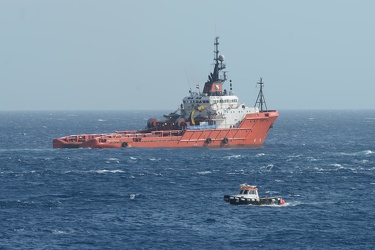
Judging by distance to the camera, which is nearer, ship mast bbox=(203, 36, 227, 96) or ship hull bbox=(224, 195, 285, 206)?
ship hull bbox=(224, 195, 285, 206)

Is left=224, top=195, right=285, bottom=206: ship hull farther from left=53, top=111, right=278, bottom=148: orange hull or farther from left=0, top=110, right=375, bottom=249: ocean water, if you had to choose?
left=53, top=111, right=278, bottom=148: orange hull

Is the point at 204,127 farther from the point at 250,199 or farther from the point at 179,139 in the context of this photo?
the point at 250,199

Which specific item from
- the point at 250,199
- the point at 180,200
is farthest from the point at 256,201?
the point at 180,200

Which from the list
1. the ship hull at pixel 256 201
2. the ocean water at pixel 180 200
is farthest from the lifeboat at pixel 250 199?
the ocean water at pixel 180 200

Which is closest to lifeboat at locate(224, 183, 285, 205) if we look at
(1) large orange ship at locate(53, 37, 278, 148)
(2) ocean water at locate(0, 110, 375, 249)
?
(2) ocean water at locate(0, 110, 375, 249)

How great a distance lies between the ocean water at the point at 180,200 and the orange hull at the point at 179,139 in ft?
13.1

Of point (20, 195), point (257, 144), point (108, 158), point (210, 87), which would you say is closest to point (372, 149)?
point (257, 144)

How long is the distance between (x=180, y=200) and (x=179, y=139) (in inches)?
2383

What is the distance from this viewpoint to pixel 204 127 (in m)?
152

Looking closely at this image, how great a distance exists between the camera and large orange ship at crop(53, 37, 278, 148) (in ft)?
496

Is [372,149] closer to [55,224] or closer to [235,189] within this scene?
[235,189]

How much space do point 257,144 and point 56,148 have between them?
38851mm

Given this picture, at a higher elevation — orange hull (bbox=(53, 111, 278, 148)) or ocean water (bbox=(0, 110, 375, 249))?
orange hull (bbox=(53, 111, 278, 148))

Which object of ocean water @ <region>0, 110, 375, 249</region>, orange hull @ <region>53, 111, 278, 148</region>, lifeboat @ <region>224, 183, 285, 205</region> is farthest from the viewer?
orange hull @ <region>53, 111, 278, 148</region>
